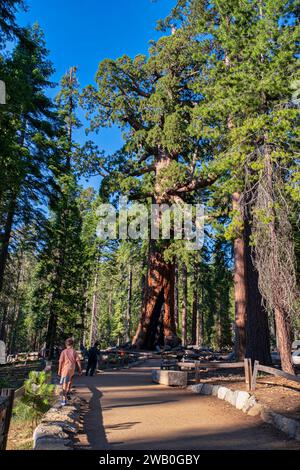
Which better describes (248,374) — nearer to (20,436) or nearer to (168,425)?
(168,425)

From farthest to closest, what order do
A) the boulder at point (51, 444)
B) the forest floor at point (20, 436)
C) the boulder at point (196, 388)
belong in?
the boulder at point (196, 388) < the forest floor at point (20, 436) < the boulder at point (51, 444)

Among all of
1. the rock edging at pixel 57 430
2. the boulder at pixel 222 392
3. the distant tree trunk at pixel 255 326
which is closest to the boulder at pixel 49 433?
the rock edging at pixel 57 430

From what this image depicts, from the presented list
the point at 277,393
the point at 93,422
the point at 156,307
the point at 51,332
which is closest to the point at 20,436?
the point at 93,422

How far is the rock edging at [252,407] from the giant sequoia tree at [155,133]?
1457 centimetres

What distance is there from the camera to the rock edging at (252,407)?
6848mm

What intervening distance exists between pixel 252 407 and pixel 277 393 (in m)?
1.71

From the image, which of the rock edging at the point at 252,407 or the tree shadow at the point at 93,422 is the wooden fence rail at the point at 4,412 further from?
the rock edging at the point at 252,407

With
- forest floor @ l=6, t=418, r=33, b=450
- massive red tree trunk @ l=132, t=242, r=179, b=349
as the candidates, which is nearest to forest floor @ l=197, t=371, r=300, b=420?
forest floor @ l=6, t=418, r=33, b=450

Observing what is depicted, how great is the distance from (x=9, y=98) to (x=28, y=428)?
1111 centimetres

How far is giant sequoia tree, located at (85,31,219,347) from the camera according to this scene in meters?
24.9

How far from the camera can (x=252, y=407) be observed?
8.85 metres

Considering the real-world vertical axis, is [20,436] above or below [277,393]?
below

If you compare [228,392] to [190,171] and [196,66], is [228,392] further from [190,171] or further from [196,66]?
[196,66]
